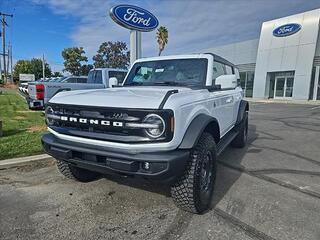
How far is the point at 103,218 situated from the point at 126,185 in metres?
0.96

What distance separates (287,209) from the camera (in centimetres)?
351

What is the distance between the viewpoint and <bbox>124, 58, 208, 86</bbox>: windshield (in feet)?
14.2

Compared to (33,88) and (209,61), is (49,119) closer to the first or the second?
(209,61)

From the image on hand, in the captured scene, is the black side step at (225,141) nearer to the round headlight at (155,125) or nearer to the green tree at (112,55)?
the round headlight at (155,125)

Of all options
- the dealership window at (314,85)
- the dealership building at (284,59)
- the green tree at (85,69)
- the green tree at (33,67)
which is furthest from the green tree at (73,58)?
the dealership window at (314,85)

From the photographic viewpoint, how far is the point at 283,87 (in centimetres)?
2947

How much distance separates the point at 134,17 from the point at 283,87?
78.7 ft

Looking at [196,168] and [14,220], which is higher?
[196,168]

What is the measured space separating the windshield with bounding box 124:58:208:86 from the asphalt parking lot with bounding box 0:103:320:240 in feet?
5.41

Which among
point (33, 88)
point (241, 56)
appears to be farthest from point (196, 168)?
point (241, 56)

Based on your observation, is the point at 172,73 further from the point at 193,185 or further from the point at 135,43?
the point at 135,43

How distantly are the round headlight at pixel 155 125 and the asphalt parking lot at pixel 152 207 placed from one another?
1.07 m

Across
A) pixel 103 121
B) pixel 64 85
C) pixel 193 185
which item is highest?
pixel 64 85

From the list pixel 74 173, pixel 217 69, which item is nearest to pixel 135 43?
pixel 217 69
